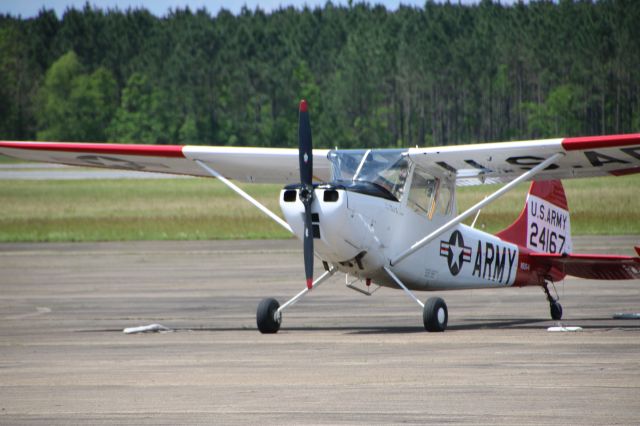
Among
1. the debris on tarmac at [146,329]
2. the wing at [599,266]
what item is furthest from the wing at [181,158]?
the wing at [599,266]

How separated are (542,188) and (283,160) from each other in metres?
3.79

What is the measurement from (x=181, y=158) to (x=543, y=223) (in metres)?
5.11

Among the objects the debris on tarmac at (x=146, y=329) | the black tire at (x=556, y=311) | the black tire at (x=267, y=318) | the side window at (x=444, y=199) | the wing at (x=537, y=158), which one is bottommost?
the black tire at (x=556, y=311)

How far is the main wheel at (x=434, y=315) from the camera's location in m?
12.5

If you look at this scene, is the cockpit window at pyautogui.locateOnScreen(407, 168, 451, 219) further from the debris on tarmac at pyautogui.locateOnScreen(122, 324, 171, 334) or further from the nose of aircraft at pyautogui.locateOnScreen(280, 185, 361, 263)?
the debris on tarmac at pyautogui.locateOnScreen(122, 324, 171, 334)

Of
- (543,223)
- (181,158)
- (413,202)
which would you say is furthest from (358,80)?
(413,202)

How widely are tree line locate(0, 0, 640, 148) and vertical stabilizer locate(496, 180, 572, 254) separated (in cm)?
8966

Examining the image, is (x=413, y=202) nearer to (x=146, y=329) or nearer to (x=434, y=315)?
(x=434, y=315)

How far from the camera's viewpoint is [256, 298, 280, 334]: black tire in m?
12.7

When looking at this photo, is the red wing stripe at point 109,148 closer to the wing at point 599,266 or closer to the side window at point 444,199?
the side window at point 444,199

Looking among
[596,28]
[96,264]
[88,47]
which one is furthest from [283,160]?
[88,47]

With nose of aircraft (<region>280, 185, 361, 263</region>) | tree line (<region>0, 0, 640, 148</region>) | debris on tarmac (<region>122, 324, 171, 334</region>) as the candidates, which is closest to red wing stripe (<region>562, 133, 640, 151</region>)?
nose of aircraft (<region>280, 185, 361, 263</region>)

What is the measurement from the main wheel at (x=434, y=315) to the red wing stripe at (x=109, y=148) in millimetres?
4253

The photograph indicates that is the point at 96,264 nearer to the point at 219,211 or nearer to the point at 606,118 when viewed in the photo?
the point at 219,211
